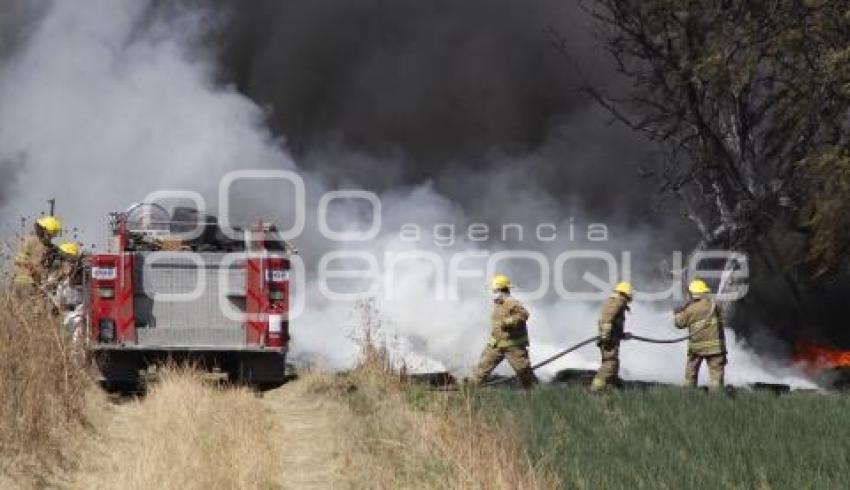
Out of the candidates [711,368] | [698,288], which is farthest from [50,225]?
[711,368]

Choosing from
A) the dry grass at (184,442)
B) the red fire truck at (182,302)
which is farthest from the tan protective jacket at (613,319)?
the dry grass at (184,442)

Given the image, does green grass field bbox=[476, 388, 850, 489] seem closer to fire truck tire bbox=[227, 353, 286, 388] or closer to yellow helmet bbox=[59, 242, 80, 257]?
fire truck tire bbox=[227, 353, 286, 388]

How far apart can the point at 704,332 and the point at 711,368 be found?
44cm

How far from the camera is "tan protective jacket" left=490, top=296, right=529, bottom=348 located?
12.9 metres

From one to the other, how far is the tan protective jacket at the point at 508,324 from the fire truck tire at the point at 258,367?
264cm

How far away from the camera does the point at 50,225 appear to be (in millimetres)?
12602

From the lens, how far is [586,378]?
52.5 feet

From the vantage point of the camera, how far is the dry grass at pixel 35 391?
7.61 meters

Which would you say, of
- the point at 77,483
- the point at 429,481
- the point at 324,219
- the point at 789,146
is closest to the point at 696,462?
the point at 429,481

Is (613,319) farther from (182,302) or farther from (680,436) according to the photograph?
(182,302)

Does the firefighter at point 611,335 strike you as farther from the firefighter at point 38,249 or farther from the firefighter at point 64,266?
the firefighter at point 38,249

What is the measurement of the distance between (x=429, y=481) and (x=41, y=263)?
6.64 metres

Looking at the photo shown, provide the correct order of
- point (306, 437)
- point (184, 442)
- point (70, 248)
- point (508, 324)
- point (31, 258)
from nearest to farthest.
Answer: point (184, 442), point (306, 437), point (31, 258), point (508, 324), point (70, 248)

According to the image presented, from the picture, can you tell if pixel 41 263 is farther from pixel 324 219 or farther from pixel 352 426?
pixel 324 219
